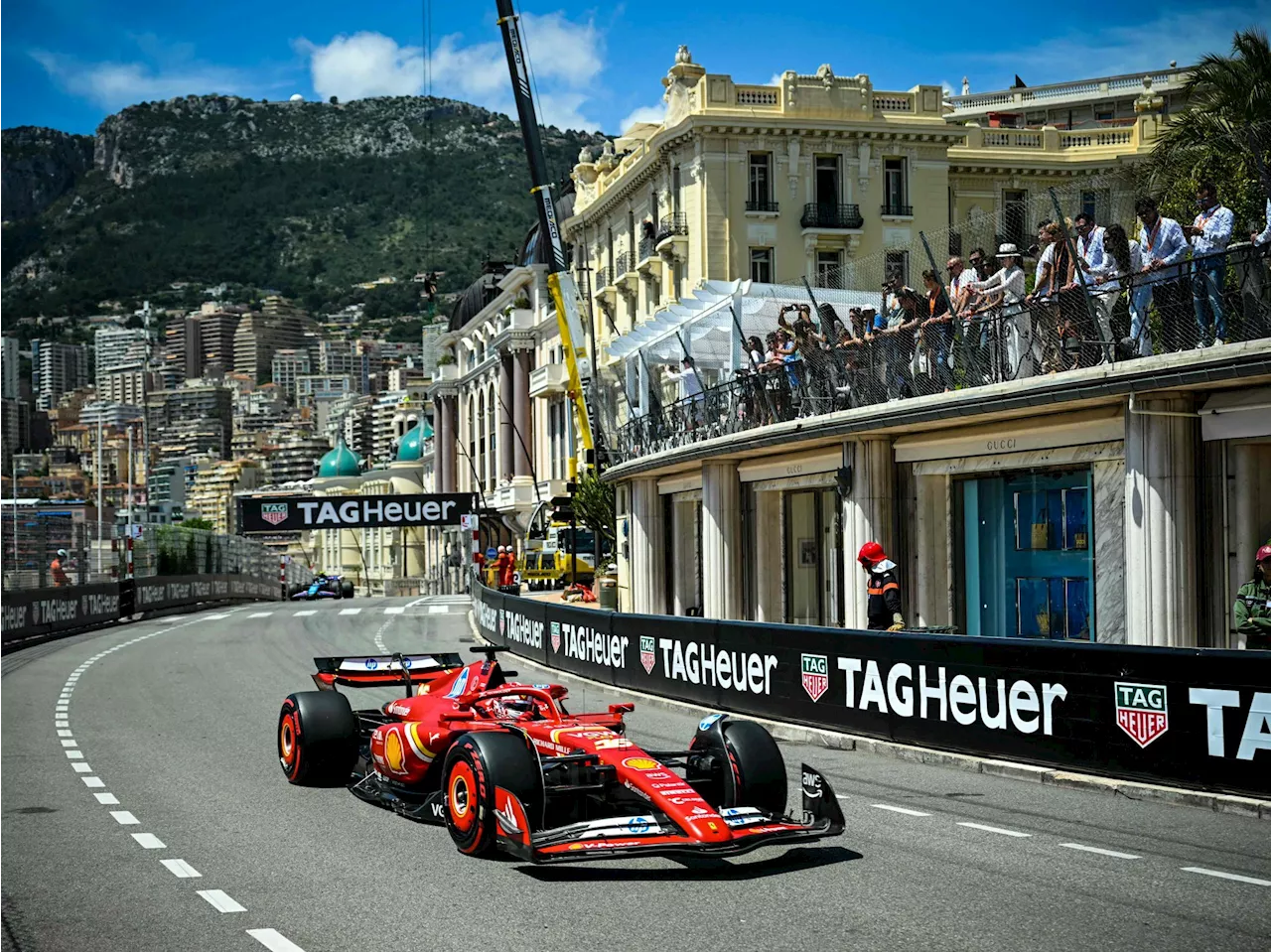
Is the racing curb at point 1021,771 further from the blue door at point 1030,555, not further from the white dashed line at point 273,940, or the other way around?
the white dashed line at point 273,940

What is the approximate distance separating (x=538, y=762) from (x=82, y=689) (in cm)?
1545

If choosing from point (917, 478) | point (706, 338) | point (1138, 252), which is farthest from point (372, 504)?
point (1138, 252)

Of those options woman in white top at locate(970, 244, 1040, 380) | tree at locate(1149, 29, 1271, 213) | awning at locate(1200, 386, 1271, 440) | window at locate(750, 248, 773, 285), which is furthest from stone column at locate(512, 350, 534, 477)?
awning at locate(1200, 386, 1271, 440)

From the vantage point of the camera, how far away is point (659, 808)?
9.20m

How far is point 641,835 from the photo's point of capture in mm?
8945

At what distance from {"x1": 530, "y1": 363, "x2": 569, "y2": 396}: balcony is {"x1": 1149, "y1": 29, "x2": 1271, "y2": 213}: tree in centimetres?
4202

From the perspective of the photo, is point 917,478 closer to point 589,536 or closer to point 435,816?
point 435,816

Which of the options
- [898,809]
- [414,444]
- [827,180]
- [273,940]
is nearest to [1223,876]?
[898,809]

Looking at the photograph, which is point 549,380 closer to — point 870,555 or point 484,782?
point 870,555

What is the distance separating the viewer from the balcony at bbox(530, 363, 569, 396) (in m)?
73.1

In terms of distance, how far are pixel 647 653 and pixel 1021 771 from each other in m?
7.86

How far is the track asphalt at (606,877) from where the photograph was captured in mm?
7727

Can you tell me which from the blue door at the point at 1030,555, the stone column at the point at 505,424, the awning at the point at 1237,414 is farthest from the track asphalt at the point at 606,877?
the stone column at the point at 505,424

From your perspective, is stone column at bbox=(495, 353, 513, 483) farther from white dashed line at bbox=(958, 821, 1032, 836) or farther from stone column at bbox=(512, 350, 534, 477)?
white dashed line at bbox=(958, 821, 1032, 836)
